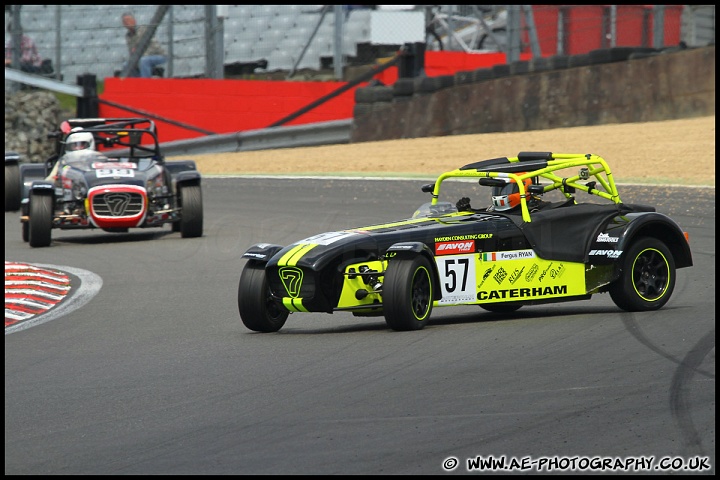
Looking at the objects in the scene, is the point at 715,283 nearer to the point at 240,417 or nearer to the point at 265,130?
the point at 240,417

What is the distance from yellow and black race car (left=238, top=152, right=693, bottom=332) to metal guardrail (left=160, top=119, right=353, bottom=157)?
55.1 ft

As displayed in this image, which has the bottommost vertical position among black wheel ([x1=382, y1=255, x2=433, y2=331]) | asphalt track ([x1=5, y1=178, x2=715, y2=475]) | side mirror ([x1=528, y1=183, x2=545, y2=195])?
asphalt track ([x1=5, y1=178, x2=715, y2=475])

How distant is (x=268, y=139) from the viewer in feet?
89.9

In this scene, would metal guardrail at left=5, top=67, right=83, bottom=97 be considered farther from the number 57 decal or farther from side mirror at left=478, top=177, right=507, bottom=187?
the number 57 decal

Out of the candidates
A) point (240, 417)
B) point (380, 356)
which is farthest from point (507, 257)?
point (240, 417)

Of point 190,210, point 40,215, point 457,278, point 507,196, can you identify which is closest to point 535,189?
point 507,196

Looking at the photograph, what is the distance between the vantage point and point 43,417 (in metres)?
6.48

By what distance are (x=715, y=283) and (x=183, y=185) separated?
7516 millimetres

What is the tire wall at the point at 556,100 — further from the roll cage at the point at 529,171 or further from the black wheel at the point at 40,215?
the roll cage at the point at 529,171

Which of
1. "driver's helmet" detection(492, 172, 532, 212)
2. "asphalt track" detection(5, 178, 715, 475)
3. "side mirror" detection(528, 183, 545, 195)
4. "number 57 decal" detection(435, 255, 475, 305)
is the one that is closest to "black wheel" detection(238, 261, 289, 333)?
"asphalt track" detection(5, 178, 715, 475)

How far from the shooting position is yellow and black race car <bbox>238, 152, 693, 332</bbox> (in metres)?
8.82

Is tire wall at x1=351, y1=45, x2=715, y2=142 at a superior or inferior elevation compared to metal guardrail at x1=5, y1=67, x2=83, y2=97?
inferior

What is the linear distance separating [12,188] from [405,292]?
12399mm

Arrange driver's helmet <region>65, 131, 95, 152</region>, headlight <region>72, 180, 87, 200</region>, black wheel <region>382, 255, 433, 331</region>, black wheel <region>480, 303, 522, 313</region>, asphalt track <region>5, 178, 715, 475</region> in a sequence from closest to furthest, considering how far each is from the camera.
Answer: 1. asphalt track <region>5, 178, 715, 475</region>
2. black wheel <region>382, 255, 433, 331</region>
3. black wheel <region>480, 303, 522, 313</region>
4. headlight <region>72, 180, 87, 200</region>
5. driver's helmet <region>65, 131, 95, 152</region>
